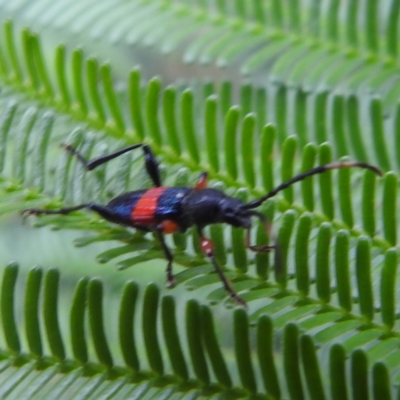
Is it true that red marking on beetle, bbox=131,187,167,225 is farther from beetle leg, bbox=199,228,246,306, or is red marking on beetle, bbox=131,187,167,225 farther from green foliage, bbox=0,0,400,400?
beetle leg, bbox=199,228,246,306

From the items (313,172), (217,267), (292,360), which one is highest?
(313,172)

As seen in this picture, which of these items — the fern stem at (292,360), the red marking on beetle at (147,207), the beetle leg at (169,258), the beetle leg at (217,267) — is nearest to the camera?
the fern stem at (292,360)

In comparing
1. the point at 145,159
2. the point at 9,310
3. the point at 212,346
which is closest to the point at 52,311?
the point at 9,310

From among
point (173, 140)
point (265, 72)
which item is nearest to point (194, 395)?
point (173, 140)

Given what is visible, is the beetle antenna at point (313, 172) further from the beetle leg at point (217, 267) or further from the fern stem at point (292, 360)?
the fern stem at point (292, 360)

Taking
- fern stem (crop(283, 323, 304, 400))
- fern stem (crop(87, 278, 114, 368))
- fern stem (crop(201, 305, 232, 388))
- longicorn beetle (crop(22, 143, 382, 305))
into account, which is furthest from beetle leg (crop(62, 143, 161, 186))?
fern stem (crop(283, 323, 304, 400))


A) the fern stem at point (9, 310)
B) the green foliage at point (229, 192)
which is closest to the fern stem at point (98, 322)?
the green foliage at point (229, 192)

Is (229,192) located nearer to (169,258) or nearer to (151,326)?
(169,258)
